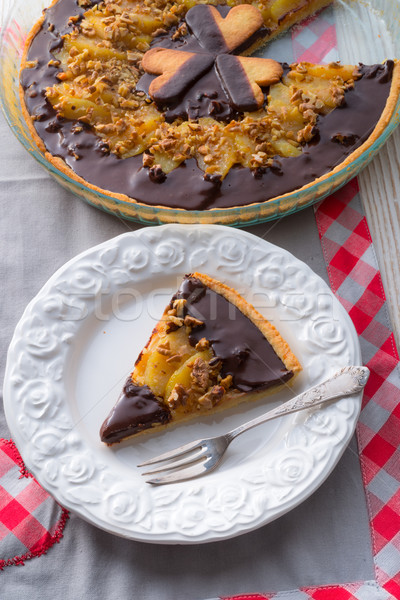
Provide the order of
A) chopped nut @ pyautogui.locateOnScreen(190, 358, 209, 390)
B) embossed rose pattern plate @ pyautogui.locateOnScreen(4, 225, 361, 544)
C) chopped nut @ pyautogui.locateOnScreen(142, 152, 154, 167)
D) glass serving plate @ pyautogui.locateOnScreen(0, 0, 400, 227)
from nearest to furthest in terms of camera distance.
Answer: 1. embossed rose pattern plate @ pyautogui.locateOnScreen(4, 225, 361, 544)
2. chopped nut @ pyautogui.locateOnScreen(190, 358, 209, 390)
3. glass serving plate @ pyautogui.locateOnScreen(0, 0, 400, 227)
4. chopped nut @ pyautogui.locateOnScreen(142, 152, 154, 167)

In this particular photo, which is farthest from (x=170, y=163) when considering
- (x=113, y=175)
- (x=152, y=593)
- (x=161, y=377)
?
(x=152, y=593)

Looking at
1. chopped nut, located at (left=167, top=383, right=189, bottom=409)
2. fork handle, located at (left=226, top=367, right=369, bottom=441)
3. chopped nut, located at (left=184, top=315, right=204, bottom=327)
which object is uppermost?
chopped nut, located at (left=184, top=315, right=204, bottom=327)

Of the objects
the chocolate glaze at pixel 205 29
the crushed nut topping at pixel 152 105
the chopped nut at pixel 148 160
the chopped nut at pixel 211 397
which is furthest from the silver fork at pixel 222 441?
the chocolate glaze at pixel 205 29

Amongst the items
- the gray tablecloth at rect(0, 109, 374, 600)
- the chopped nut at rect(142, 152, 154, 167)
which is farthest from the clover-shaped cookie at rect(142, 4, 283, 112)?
the gray tablecloth at rect(0, 109, 374, 600)

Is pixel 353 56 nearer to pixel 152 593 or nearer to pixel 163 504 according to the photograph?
pixel 163 504

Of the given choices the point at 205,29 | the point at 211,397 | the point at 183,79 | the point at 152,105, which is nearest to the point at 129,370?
the point at 211,397

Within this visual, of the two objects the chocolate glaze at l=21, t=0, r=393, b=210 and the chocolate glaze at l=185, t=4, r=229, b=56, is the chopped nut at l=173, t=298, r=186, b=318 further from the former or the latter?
the chocolate glaze at l=185, t=4, r=229, b=56

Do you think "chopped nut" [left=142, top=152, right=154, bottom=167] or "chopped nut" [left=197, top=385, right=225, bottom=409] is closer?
"chopped nut" [left=197, top=385, right=225, bottom=409]

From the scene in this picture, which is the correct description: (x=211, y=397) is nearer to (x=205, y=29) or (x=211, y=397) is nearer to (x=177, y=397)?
(x=177, y=397)

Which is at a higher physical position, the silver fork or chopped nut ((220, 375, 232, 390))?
chopped nut ((220, 375, 232, 390))
